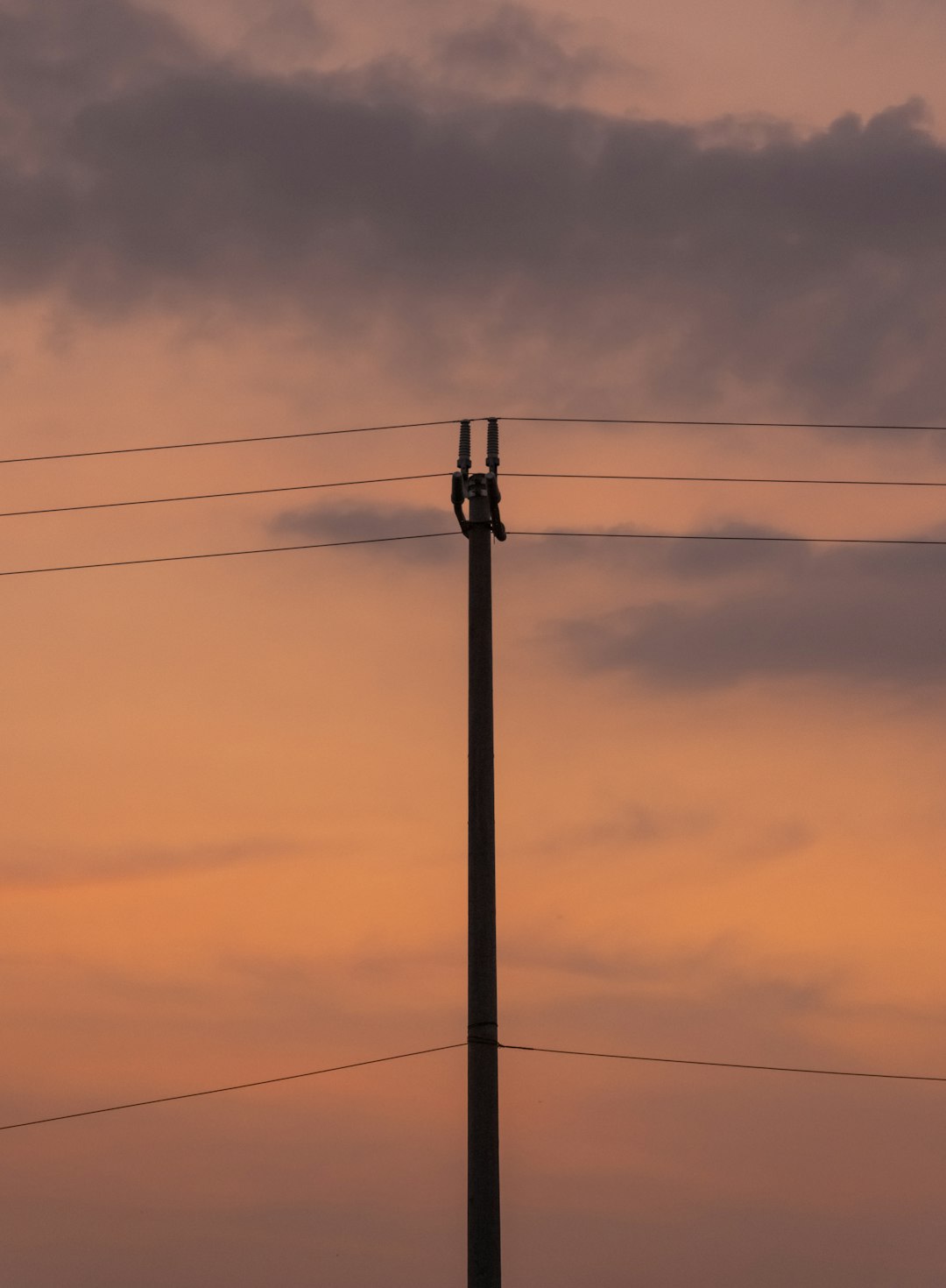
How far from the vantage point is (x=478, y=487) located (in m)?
20.9

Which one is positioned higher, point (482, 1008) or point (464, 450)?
→ point (464, 450)

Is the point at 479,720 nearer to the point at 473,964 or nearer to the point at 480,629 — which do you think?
the point at 480,629

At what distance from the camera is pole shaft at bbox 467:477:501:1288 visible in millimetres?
18859

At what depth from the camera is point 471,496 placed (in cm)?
2094

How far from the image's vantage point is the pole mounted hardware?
68.4 feet

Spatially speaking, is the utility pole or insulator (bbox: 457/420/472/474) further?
insulator (bbox: 457/420/472/474)

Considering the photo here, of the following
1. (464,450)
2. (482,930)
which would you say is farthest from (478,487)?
(482,930)

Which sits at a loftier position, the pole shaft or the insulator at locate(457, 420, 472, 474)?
the insulator at locate(457, 420, 472, 474)

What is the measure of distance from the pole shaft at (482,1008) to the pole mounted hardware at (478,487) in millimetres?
1459

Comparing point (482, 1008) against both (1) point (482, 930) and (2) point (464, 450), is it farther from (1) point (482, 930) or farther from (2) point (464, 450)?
(2) point (464, 450)

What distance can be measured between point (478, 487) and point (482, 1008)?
17.5 feet

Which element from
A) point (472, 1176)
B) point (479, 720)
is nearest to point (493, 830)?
point (479, 720)

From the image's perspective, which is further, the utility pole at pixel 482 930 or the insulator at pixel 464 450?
the insulator at pixel 464 450

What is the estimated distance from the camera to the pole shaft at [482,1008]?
18.9 m
